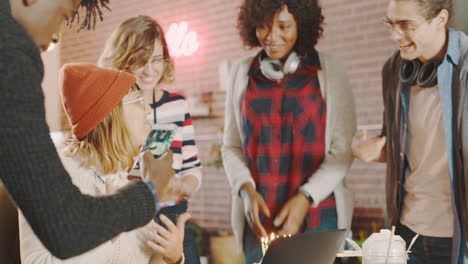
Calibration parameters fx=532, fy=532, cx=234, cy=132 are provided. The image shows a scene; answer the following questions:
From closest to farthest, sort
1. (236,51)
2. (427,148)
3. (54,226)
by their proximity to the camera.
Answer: (54,226) → (427,148) → (236,51)

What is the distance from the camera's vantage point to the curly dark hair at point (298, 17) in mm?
2654

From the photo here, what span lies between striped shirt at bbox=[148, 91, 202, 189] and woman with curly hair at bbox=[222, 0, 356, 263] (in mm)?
183

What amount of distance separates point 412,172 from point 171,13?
8.18ft

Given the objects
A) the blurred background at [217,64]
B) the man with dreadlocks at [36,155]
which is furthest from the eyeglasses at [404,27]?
the man with dreadlocks at [36,155]

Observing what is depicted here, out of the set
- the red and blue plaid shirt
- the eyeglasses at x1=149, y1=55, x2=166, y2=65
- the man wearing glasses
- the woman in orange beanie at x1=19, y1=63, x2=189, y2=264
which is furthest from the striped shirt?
the man wearing glasses

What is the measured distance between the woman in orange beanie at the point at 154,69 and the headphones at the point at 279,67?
48cm

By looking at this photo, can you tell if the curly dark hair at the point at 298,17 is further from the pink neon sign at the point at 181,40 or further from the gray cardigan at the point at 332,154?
the pink neon sign at the point at 181,40

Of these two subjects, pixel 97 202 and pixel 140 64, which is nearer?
pixel 97 202

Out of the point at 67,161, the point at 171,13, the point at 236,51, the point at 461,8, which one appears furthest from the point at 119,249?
the point at 171,13

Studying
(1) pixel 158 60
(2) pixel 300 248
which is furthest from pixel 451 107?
(1) pixel 158 60

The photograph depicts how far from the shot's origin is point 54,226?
828mm

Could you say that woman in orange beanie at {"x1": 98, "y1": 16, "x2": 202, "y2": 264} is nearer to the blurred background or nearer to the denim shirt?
the blurred background

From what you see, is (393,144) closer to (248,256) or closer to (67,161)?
(248,256)

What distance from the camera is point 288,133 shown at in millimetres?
2615
